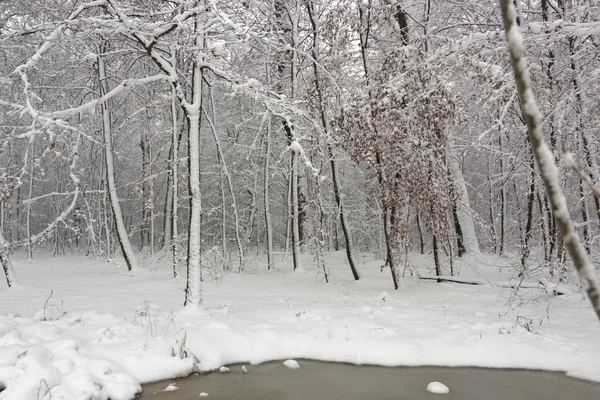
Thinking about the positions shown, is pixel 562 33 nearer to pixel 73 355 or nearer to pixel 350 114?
pixel 350 114

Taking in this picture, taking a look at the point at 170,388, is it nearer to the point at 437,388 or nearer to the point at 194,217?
the point at 437,388

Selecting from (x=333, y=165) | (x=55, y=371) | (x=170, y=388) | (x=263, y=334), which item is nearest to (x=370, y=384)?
(x=263, y=334)

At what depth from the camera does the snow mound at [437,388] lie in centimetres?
465

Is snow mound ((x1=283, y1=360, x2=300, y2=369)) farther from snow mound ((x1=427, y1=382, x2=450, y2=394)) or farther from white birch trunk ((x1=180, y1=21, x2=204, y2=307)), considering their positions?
white birch trunk ((x1=180, y1=21, x2=204, y2=307))

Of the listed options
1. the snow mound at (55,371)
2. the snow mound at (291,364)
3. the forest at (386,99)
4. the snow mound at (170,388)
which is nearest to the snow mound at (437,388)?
the snow mound at (291,364)

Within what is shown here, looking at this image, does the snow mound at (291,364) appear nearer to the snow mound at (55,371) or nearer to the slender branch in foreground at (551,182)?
the snow mound at (55,371)

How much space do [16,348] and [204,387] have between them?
2162 mm

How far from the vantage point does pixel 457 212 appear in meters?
11.9

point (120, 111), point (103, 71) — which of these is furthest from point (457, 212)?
point (120, 111)

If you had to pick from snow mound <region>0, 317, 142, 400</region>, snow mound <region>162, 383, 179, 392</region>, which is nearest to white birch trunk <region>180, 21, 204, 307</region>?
snow mound <region>0, 317, 142, 400</region>

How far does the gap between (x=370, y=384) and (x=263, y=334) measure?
6.21 ft

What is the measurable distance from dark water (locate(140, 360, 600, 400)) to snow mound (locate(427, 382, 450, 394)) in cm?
6

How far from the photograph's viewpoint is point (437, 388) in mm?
4680

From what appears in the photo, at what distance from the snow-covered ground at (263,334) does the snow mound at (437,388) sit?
0.73 m
